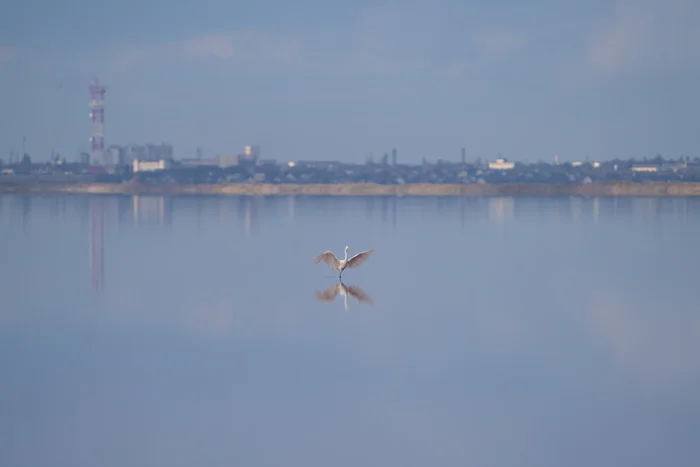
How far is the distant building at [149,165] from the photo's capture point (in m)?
67.1

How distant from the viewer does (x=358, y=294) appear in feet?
31.9

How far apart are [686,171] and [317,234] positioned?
45.5 meters

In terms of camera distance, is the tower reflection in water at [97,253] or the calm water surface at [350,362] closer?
the calm water surface at [350,362]

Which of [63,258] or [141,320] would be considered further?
[63,258]

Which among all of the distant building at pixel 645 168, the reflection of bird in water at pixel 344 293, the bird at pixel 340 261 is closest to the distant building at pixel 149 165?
the distant building at pixel 645 168

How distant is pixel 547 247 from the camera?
14945 mm

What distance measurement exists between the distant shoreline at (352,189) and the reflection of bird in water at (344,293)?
138 ft

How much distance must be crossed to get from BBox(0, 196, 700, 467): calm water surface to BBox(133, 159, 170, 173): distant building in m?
54.8

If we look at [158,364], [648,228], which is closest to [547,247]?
[648,228]

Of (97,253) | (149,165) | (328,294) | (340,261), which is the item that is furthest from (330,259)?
(149,165)

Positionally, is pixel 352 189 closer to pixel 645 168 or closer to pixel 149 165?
pixel 149 165

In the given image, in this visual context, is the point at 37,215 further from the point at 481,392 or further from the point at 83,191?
the point at 83,191

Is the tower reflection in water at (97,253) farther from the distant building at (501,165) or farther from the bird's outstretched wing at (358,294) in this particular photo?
the distant building at (501,165)

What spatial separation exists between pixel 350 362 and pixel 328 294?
314 cm
